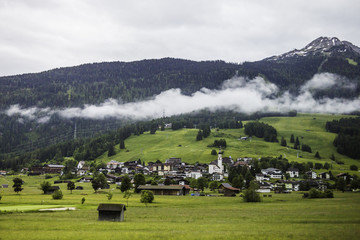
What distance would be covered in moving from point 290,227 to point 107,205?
78.7 feet

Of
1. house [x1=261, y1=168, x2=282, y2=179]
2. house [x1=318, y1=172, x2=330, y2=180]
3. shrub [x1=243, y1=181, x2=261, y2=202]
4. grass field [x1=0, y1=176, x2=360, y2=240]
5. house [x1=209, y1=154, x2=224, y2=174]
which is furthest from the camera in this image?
house [x1=209, y1=154, x2=224, y2=174]

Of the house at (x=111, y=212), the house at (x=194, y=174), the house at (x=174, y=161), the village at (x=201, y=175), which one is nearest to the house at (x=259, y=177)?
the village at (x=201, y=175)

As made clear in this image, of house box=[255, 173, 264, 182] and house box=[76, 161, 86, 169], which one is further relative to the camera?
house box=[76, 161, 86, 169]

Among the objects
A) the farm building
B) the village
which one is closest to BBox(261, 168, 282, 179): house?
the village

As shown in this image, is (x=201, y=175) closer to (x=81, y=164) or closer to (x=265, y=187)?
(x=265, y=187)

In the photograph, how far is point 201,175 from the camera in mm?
150375

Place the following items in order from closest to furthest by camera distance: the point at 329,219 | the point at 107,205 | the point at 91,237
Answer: the point at 91,237 → the point at 329,219 → the point at 107,205

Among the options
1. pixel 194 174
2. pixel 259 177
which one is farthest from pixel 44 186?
pixel 259 177

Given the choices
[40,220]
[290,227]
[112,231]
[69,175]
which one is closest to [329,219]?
[290,227]

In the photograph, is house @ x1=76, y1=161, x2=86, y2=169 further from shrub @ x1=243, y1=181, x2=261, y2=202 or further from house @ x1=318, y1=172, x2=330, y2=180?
shrub @ x1=243, y1=181, x2=261, y2=202

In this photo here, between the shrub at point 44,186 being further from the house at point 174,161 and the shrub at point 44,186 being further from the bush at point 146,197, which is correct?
the house at point 174,161

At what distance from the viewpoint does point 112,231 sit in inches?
1433

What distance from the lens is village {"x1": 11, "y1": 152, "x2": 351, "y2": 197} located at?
112 metres

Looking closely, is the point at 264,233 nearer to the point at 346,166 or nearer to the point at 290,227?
the point at 290,227
